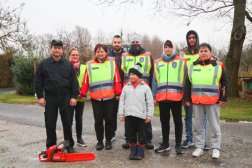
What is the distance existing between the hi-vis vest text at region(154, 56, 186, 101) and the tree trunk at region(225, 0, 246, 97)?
968 cm

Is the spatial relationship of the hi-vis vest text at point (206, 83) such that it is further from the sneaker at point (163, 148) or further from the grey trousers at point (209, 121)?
the sneaker at point (163, 148)

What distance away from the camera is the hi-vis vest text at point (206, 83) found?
4.37 m

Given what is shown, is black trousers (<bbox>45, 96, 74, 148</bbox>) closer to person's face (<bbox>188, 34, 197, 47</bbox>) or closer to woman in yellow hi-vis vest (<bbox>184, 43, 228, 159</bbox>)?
woman in yellow hi-vis vest (<bbox>184, 43, 228, 159</bbox>)

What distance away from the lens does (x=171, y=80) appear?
4.60 meters

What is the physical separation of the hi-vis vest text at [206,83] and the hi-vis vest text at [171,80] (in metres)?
0.24

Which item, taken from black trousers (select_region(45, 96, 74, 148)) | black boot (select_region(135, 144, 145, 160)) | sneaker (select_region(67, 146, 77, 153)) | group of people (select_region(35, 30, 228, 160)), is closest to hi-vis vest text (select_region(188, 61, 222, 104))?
group of people (select_region(35, 30, 228, 160))

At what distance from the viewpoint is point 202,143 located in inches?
181

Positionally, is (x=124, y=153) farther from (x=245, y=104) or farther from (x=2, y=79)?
(x=2, y=79)

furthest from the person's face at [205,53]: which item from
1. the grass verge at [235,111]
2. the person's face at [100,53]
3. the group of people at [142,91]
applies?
the grass verge at [235,111]

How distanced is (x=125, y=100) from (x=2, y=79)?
109ft

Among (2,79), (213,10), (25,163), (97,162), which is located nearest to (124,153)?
(97,162)

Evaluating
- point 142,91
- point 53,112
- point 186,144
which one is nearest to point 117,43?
point 142,91

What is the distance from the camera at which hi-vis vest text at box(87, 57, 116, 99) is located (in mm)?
4934

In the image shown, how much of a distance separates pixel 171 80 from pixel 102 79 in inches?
55.7
